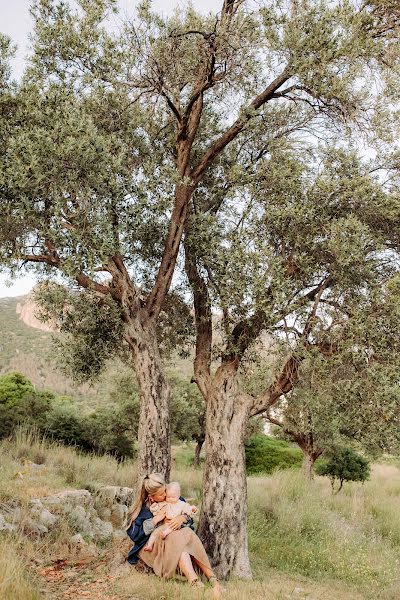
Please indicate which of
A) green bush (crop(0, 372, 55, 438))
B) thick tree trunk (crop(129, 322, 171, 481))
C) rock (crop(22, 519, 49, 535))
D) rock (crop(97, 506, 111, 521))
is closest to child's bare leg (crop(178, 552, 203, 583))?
thick tree trunk (crop(129, 322, 171, 481))

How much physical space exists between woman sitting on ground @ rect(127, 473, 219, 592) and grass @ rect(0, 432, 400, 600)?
0.76 ft

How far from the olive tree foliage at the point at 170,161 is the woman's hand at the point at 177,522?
6.67 ft

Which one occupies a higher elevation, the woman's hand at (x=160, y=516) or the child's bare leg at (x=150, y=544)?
the woman's hand at (x=160, y=516)

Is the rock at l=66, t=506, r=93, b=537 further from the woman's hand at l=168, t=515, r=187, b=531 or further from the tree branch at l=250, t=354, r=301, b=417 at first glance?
the tree branch at l=250, t=354, r=301, b=417

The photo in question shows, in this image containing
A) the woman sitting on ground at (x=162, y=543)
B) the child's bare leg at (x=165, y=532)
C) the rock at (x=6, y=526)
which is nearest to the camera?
the woman sitting on ground at (x=162, y=543)

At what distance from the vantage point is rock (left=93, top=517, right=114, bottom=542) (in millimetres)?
11219

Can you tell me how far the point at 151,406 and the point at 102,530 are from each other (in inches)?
122

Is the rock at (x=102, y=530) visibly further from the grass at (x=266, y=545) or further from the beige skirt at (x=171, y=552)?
the beige skirt at (x=171, y=552)

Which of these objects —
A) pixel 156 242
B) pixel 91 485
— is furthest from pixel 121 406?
pixel 156 242

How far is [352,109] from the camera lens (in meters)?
11.3

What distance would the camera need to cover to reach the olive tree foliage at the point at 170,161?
31.6 ft

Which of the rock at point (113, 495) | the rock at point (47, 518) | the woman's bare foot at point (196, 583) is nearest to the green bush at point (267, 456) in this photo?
the rock at point (113, 495)

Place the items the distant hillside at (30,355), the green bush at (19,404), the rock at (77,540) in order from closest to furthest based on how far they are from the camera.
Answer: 1. the rock at (77,540)
2. the green bush at (19,404)
3. the distant hillside at (30,355)

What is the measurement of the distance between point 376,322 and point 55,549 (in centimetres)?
666
